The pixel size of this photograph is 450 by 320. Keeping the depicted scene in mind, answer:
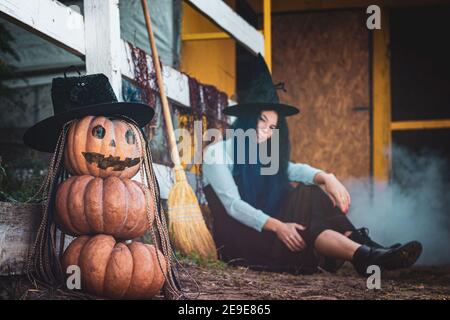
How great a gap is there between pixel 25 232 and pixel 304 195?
2.34 metres

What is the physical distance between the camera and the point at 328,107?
344 inches

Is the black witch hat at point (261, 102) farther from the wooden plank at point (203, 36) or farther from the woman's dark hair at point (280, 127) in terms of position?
the wooden plank at point (203, 36)

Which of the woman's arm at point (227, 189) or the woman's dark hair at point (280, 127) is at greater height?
the woman's dark hair at point (280, 127)

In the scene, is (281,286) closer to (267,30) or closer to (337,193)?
(337,193)

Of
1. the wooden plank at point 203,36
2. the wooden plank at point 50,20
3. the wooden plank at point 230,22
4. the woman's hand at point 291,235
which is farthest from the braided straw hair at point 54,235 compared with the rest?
the wooden plank at point 203,36

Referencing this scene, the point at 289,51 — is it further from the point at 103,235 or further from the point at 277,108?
the point at 103,235

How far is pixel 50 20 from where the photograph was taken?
4.45 m

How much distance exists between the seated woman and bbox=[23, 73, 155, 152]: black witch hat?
1711mm

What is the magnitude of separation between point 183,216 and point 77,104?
158 centimetres

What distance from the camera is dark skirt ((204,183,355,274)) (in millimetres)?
5715

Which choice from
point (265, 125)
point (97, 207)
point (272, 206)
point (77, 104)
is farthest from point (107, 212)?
point (265, 125)

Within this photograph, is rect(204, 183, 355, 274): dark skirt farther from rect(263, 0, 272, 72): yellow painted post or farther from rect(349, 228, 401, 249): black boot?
rect(263, 0, 272, 72): yellow painted post

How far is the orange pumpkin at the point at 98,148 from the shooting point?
4074 millimetres
